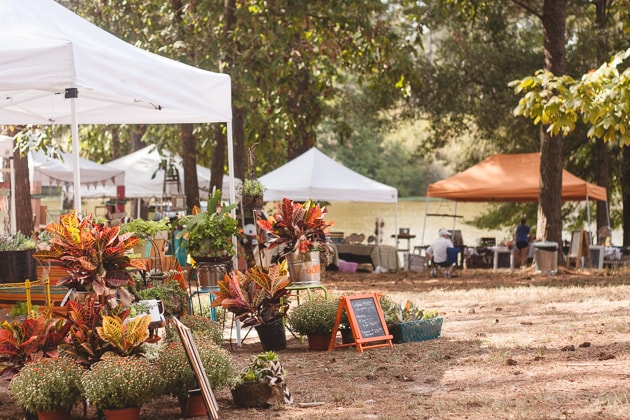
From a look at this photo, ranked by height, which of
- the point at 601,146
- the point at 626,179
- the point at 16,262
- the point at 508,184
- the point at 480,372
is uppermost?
the point at 601,146

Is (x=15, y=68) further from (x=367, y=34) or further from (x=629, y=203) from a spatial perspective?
(x=629, y=203)

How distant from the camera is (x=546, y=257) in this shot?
53.1ft

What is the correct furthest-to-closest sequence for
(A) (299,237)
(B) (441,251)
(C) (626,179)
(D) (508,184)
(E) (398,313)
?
1. (C) (626,179)
2. (D) (508,184)
3. (B) (441,251)
4. (E) (398,313)
5. (A) (299,237)

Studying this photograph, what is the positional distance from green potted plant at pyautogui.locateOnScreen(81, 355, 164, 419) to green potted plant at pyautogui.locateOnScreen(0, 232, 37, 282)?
5.35 ft

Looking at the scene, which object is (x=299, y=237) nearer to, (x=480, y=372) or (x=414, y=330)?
(x=414, y=330)

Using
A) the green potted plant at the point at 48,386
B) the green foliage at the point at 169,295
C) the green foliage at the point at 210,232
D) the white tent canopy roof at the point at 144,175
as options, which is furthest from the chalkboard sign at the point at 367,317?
the white tent canopy roof at the point at 144,175

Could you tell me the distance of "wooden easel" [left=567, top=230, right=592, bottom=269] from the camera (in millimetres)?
17678

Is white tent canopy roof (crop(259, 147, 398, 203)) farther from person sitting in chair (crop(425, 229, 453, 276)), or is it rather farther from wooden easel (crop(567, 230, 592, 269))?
wooden easel (crop(567, 230, 592, 269))

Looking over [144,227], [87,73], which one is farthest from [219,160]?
[87,73]

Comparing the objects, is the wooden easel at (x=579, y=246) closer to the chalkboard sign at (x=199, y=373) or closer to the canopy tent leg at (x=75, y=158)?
the canopy tent leg at (x=75, y=158)

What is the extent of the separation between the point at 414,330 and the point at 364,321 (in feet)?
1.92

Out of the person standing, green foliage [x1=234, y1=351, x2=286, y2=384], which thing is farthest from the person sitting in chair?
green foliage [x1=234, y1=351, x2=286, y2=384]

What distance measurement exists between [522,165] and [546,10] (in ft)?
13.6

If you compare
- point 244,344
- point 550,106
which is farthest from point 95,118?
point 550,106
